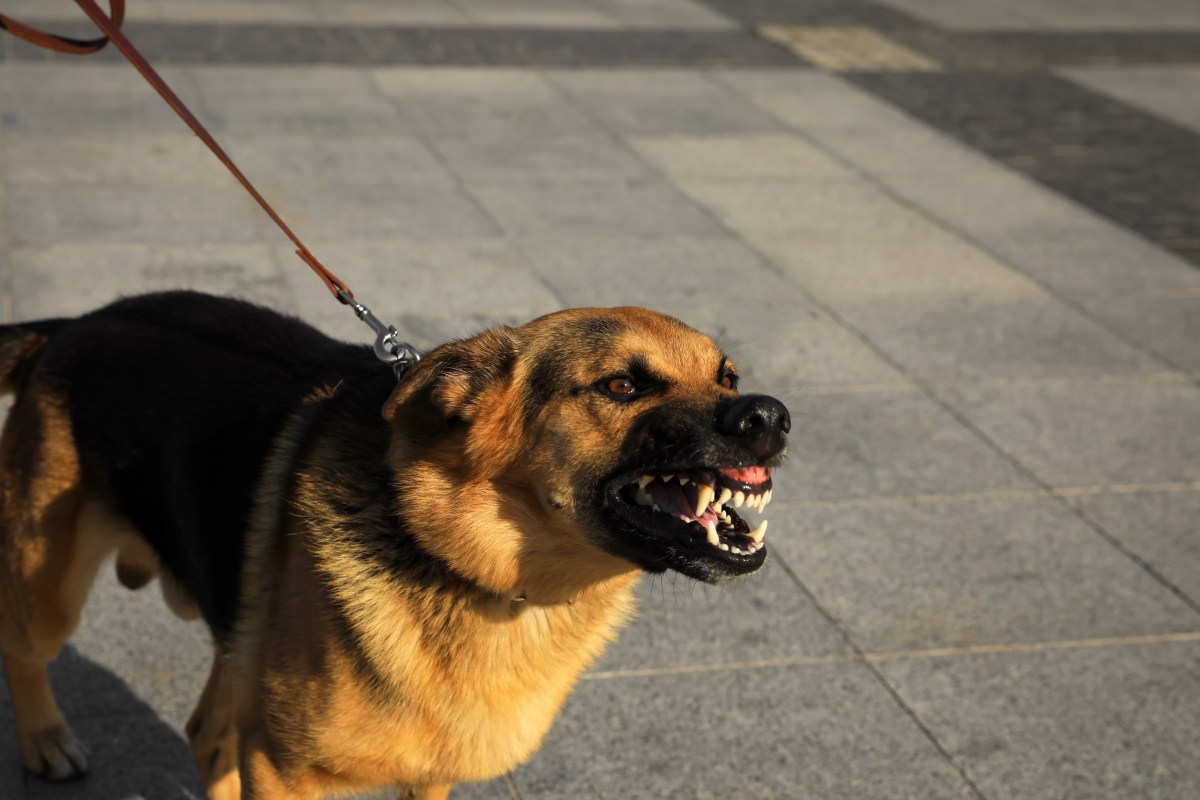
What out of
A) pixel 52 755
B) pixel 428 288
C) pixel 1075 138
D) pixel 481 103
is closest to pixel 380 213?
pixel 428 288

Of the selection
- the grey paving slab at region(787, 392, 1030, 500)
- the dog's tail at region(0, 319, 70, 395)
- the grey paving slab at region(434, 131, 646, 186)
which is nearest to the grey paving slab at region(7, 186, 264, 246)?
the grey paving slab at region(434, 131, 646, 186)

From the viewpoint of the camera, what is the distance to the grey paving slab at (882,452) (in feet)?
19.6

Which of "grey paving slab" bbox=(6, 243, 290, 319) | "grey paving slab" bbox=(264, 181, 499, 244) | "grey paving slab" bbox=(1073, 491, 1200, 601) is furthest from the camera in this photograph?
"grey paving slab" bbox=(264, 181, 499, 244)

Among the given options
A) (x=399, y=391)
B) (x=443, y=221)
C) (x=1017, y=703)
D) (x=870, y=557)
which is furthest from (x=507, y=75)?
(x=399, y=391)

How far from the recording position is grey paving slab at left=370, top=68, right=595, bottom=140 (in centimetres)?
1048

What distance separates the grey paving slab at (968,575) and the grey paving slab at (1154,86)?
8.10m

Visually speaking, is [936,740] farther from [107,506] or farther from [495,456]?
[107,506]

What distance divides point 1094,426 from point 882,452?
1239 mm

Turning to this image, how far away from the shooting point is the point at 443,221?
859 centimetres

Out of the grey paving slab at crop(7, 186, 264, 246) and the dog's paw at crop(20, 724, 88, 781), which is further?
the grey paving slab at crop(7, 186, 264, 246)

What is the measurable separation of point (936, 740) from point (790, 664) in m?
0.58

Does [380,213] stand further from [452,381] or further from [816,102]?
[452,381]

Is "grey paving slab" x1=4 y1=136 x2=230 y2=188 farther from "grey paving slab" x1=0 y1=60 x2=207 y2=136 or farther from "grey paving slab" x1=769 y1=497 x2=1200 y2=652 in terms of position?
"grey paving slab" x1=769 y1=497 x2=1200 y2=652

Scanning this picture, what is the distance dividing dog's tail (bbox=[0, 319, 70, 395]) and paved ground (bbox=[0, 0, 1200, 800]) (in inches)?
44.8
